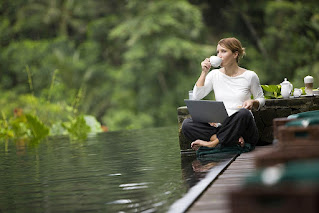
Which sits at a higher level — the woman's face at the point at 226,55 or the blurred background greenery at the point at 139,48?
the blurred background greenery at the point at 139,48

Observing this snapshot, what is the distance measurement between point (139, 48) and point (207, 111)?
12.3m

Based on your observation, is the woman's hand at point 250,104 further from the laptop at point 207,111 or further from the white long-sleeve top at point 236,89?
the laptop at point 207,111

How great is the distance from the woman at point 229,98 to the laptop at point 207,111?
48 millimetres

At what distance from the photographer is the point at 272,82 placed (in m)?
17.1

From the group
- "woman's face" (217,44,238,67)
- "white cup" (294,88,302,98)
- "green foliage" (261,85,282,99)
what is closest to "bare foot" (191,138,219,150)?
"woman's face" (217,44,238,67)

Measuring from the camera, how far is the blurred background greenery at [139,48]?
16516mm

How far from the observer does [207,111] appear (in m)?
4.51

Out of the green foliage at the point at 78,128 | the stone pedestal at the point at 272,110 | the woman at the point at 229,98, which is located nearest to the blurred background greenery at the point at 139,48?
the green foliage at the point at 78,128

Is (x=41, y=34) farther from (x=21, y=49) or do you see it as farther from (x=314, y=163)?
(x=314, y=163)

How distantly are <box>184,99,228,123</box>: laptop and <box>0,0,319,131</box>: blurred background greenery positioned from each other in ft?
34.9

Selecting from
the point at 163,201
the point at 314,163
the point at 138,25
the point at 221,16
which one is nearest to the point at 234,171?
the point at 163,201

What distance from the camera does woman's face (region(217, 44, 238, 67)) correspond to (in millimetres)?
4562

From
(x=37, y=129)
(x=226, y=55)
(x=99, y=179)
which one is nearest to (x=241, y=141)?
(x=226, y=55)

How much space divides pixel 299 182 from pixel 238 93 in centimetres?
311
